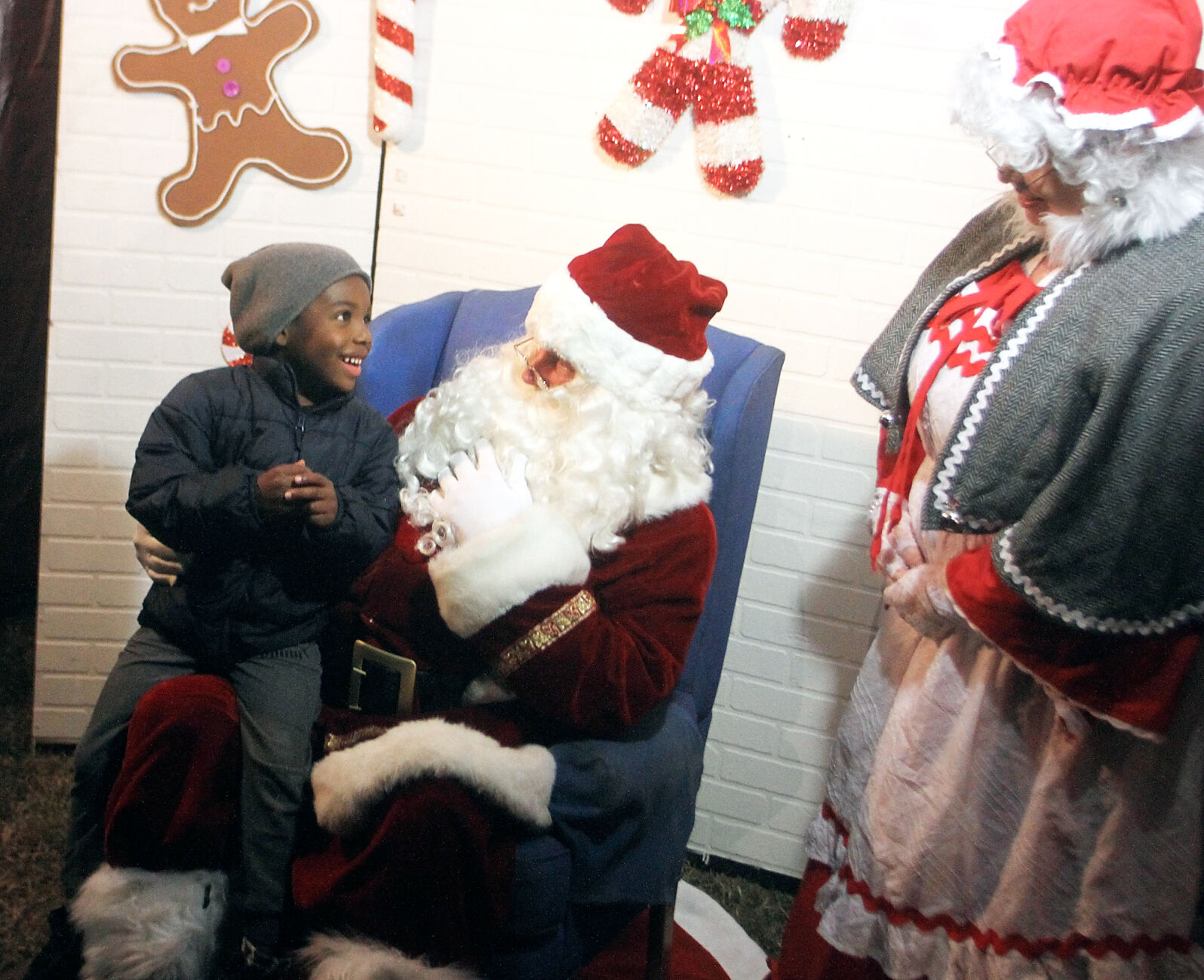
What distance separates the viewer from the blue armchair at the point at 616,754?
1352mm

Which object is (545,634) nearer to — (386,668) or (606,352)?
(386,668)

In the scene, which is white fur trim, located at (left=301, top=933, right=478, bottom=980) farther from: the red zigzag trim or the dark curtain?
the dark curtain

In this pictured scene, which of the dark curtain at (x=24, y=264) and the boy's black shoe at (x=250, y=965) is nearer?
the boy's black shoe at (x=250, y=965)

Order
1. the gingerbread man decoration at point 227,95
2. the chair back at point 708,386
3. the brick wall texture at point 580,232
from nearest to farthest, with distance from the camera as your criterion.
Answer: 1. the chair back at point 708,386
2. the brick wall texture at point 580,232
3. the gingerbread man decoration at point 227,95

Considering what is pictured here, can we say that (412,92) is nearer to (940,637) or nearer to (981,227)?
(981,227)

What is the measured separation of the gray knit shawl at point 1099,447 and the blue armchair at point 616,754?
45 centimetres

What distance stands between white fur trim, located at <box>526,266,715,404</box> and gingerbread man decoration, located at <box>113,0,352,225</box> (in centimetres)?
93

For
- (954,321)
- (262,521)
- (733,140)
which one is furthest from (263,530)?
(733,140)

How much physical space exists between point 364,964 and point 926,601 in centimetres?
90

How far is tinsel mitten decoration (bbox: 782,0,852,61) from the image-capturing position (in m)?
1.94

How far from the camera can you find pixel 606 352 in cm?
153

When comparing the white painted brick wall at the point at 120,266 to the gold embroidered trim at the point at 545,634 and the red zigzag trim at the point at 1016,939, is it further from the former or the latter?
the red zigzag trim at the point at 1016,939

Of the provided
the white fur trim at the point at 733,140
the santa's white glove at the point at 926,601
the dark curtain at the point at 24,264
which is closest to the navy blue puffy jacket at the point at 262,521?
the santa's white glove at the point at 926,601

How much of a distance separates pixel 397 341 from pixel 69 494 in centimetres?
98
